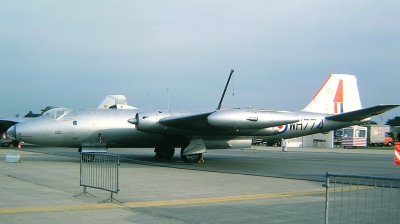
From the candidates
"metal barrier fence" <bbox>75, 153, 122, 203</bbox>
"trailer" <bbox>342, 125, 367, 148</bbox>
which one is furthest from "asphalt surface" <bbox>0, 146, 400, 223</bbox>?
"trailer" <bbox>342, 125, 367, 148</bbox>

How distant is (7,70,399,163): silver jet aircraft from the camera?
761 inches

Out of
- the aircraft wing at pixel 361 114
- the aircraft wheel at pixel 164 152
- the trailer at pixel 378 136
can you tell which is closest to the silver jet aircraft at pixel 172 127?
the aircraft wing at pixel 361 114

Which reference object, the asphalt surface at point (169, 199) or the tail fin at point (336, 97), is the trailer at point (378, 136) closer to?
the tail fin at point (336, 97)

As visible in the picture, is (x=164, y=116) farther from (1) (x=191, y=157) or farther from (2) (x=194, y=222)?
(2) (x=194, y=222)

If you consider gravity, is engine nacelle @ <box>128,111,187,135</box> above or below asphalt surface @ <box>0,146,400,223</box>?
above

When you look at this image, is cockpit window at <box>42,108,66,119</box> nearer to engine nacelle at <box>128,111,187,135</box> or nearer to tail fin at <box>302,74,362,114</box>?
engine nacelle at <box>128,111,187,135</box>

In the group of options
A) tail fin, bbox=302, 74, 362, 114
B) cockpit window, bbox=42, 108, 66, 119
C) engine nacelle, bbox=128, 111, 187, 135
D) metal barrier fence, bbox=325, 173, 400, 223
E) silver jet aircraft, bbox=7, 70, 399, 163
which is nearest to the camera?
metal barrier fence, bbox=325, 173, 400, 223

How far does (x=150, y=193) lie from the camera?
11.4 metres

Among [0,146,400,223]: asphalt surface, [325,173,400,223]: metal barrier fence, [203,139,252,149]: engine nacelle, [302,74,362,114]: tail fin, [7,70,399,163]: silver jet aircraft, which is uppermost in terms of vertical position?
[302,74,362,114]: tail fin

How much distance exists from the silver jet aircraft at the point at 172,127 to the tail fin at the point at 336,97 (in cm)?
113

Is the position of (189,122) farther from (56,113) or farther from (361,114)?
(361,114)

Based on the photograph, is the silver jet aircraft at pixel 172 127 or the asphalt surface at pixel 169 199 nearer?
the asphalt surface at pixel 169 199

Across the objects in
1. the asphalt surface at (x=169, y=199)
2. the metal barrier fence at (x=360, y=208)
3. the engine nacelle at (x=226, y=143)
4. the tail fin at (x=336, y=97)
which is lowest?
the asphalt surface at (x=169, y=199)

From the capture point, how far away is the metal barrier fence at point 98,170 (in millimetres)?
10742
